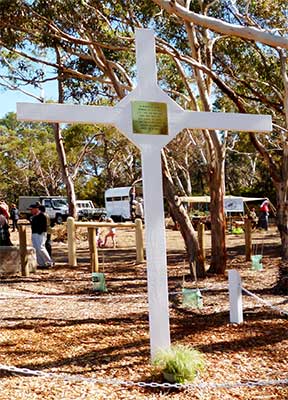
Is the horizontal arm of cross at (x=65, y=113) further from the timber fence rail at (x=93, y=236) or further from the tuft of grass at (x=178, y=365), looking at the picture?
the timber fence rail at (x=93, y=236)

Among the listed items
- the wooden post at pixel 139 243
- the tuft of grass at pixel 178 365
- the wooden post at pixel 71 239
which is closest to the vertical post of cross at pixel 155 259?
the tuft of grass at pixel 178 365

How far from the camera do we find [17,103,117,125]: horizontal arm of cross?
4312 millimetres

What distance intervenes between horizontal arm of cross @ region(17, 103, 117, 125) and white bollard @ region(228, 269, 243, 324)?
96.3 inches

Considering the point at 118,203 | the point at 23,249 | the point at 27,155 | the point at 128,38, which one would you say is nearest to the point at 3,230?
the point at 23,249

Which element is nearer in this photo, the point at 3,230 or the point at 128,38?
the point at 128,38

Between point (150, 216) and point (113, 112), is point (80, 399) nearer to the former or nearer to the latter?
point (150, 216)

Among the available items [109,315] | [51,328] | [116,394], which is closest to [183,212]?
[109,315]

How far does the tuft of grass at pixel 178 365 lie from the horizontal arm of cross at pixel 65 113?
2037 mm

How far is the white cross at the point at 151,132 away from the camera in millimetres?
4574

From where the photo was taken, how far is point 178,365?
4.09 metres

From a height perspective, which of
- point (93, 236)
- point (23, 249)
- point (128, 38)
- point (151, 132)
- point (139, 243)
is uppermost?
point (128, 38)

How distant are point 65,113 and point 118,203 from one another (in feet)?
108

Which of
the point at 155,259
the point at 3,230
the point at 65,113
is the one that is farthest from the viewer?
the point at 3,230

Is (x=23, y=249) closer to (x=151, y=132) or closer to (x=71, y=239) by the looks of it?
(x=71, y=239)
